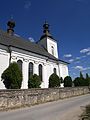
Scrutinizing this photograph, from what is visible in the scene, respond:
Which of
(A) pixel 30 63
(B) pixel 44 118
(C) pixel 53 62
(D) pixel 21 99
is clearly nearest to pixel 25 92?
(D) pixel 21 99

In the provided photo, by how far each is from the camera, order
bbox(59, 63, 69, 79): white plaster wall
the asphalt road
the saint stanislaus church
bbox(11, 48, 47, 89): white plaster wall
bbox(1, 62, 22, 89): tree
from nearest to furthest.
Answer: the asphalt road
bbox(1, 62, 22, 89): tree
the saint stanislaus church
bbox(11, 48, 47, 89): white plaster wall
bbox(59, 63, 69, 79): white plaster wall

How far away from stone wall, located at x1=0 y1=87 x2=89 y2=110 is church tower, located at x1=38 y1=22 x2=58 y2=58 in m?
17.8

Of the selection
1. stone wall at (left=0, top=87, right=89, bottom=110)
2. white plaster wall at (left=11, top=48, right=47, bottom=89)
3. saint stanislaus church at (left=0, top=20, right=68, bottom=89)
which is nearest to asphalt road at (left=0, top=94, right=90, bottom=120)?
stone wall at (left=0, top=87, right=89, bottom=110)

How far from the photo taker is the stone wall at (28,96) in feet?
41.7

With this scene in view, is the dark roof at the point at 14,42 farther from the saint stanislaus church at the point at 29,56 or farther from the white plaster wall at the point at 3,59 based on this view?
the white plaster wall at the point at 3,59

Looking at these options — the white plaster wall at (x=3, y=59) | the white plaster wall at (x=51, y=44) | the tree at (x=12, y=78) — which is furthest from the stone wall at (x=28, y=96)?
the white plaster wall at (x=51, y=44)

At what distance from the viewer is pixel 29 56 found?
27.3 m

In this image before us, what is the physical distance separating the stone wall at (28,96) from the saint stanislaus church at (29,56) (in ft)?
22.7

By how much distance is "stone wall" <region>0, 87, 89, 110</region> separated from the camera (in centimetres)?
1271

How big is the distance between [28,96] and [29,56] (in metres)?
13.0

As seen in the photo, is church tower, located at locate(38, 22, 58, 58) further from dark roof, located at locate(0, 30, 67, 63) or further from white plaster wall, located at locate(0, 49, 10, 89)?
white plaster wall, located at locate(0, 49, 10, 89)

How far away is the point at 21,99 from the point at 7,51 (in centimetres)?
1114

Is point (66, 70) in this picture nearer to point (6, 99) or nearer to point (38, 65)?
point (38, 65)

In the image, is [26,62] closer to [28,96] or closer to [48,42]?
[28,96]
